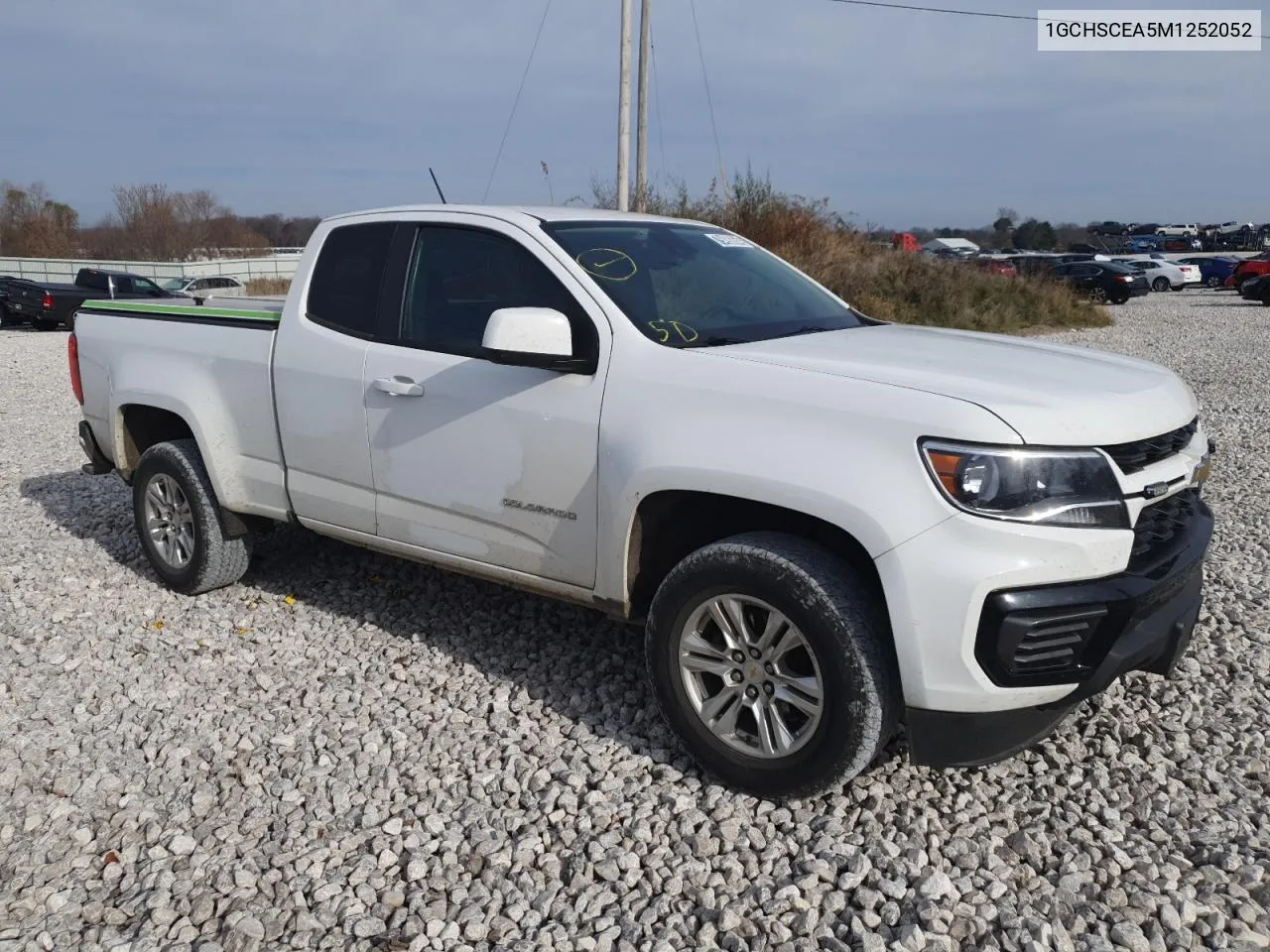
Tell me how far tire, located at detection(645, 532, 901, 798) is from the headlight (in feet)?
1.45

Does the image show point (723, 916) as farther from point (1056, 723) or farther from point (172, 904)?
point (172, 904)

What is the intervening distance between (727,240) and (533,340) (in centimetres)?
154

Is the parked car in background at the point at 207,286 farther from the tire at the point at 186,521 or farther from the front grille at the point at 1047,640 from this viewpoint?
the front grille at the point at 1047,640

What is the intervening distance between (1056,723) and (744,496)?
3.81ft

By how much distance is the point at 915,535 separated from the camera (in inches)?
110

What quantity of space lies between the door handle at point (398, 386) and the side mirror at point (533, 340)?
569 millimetres

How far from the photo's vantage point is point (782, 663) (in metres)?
3.16

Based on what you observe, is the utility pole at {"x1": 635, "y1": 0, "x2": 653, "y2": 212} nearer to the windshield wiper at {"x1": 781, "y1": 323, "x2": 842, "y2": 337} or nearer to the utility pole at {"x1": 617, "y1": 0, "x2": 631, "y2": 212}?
the utility pole at {"x1": 617, "y1": 0, "x2": 631, "y2": 212}

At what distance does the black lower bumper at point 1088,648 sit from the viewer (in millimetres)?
2768

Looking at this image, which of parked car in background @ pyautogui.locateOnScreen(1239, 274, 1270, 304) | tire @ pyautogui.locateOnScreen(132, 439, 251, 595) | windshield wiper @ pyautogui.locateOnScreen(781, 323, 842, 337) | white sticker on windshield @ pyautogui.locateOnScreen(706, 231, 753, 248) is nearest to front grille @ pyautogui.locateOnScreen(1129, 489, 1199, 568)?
windshield wiper @ pyautogui.locateOnScreen(781, 323, 842, 337)

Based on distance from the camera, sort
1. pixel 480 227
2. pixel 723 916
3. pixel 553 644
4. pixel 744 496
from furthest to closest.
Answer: pixel 553 644 → pixel 480 227 → pixel 744 496 → pixel 723 916

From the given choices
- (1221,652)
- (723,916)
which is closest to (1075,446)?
(723,916)

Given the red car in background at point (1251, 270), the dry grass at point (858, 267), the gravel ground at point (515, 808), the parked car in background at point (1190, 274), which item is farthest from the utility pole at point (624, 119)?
the parked car in background at point (1190, 274)

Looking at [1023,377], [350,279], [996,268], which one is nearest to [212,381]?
[350,279]
